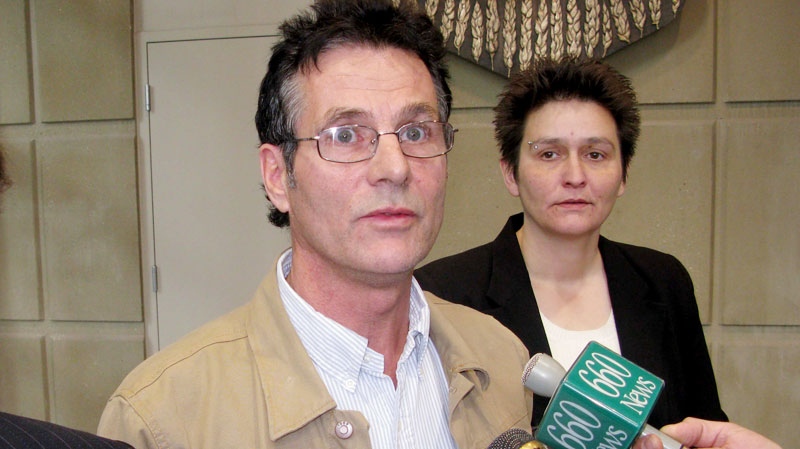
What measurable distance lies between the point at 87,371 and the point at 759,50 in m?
3.17

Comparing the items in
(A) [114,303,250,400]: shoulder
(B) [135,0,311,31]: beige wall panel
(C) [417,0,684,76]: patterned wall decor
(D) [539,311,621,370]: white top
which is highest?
(B) [135,0,311,31]: beige wall panel

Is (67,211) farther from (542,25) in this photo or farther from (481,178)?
(542,25)

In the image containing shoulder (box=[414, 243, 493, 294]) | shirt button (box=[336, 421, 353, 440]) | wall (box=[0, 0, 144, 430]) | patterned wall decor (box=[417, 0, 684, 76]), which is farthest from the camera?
wall (box=[0, 0, 144, 430])

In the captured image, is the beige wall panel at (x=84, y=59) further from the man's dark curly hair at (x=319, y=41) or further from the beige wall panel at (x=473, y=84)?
the man's dark curly hair at (x=319, y=41)

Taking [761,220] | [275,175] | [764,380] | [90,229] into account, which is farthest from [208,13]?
[764,380]

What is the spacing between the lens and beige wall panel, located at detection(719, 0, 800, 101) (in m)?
2.35

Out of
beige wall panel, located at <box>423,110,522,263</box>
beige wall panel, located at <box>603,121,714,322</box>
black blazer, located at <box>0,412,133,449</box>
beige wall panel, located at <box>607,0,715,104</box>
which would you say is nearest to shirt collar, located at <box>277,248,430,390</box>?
black blazer, located at <box>0,412,133,449</box>

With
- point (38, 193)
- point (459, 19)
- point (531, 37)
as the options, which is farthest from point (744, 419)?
point (38, 193)

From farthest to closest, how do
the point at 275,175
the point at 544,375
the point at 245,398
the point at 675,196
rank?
the point at 675,196
the point at 275,175
the point at 245,398
the point at 544,375

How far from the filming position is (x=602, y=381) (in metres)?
0.82

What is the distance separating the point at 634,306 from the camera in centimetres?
167

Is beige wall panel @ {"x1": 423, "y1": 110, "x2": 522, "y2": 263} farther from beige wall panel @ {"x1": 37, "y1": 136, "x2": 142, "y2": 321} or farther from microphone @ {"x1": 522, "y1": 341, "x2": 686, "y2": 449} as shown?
microphone @ {"x1": 522, "y1": 341, "x2": 686, "y2": 449}

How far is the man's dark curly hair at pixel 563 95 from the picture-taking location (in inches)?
65.5

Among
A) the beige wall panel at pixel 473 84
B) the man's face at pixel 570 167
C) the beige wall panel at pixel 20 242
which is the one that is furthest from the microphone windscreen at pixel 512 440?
the beige wall panel at pixel 20 242
